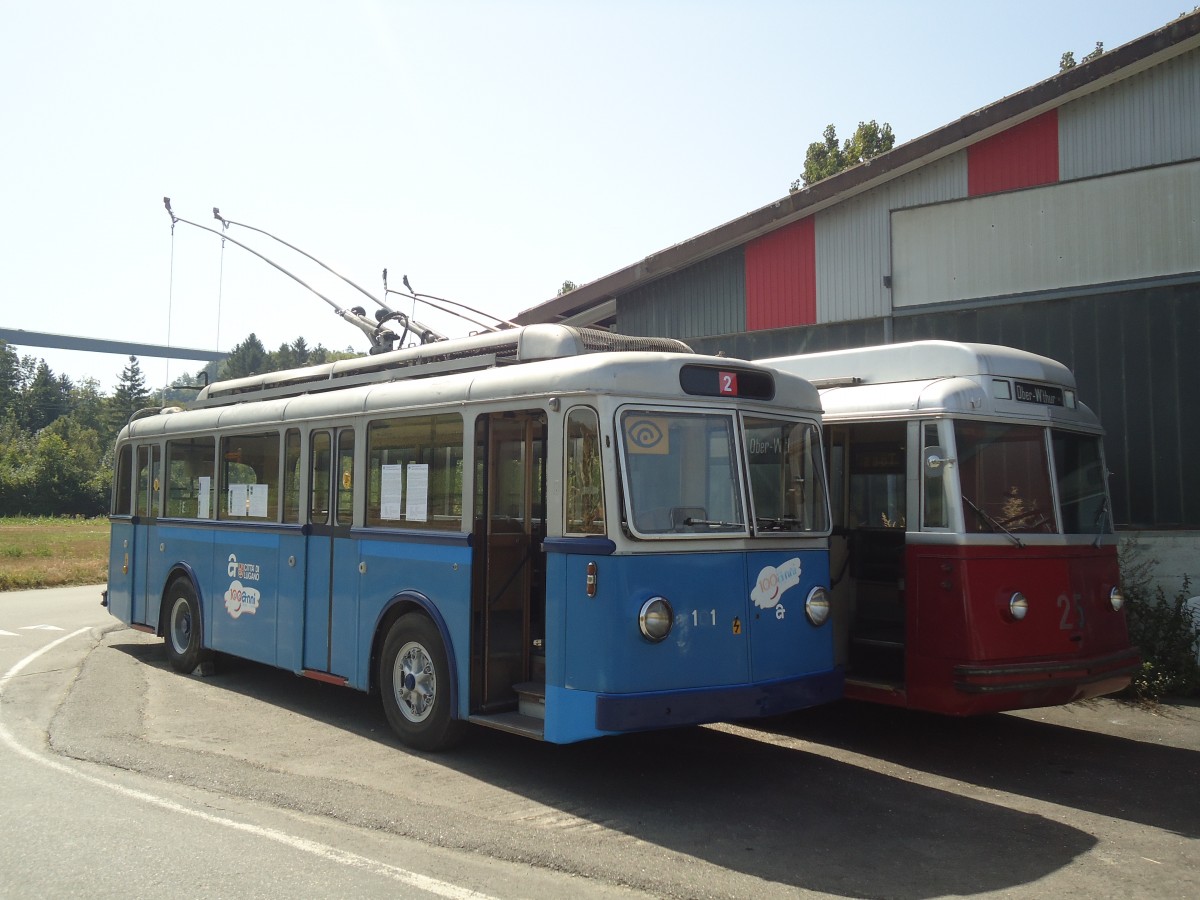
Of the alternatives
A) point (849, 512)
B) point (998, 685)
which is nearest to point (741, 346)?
point (849, 512)

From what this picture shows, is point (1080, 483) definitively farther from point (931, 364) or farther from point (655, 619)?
point (655, 619)

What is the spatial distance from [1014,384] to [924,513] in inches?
51.4

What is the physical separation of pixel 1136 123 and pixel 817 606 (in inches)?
324

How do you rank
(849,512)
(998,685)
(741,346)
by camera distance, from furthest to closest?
(741,346), (849,512), (998,685)

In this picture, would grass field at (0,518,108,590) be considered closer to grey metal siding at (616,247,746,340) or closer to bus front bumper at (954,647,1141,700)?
grey metal siding at (616,247,746,340)

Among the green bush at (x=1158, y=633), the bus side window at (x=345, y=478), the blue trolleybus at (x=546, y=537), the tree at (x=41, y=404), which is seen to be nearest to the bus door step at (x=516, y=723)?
the blue trolleybus at (x=546, y=537)

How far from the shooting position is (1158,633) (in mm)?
10789

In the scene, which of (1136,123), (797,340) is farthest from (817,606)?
(1136,123)

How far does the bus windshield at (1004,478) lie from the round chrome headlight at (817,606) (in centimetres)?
126

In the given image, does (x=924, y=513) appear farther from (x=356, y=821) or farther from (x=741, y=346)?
(x=741, y=346)

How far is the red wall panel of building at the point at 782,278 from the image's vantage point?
14.9 meters

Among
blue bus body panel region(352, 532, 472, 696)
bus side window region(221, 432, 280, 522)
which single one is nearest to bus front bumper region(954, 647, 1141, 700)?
blue bus body panel region(352, 532, 472, 696)

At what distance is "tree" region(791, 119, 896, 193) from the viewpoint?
1068 inches

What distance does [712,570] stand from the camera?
680 cm
